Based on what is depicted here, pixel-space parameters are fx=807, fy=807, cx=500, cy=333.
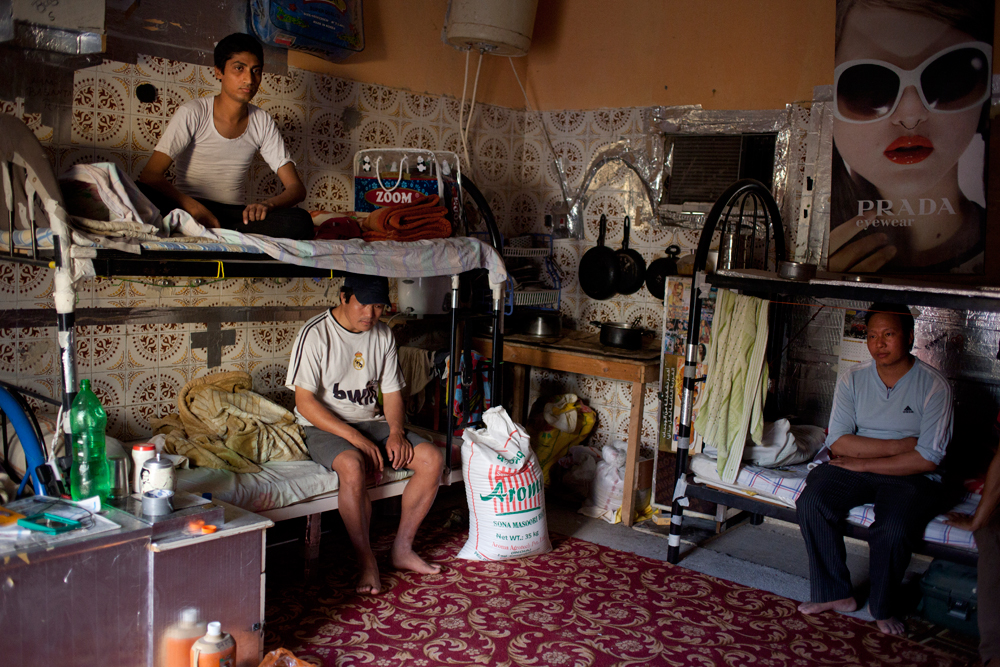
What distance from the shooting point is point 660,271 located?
4.73m

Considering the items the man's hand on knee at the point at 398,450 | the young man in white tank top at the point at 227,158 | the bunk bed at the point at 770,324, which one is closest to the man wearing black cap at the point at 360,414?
the man's hand on knee at the point at 398,450

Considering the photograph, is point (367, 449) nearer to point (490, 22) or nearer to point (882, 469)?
point (882, 469)

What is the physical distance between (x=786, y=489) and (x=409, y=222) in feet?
6.43

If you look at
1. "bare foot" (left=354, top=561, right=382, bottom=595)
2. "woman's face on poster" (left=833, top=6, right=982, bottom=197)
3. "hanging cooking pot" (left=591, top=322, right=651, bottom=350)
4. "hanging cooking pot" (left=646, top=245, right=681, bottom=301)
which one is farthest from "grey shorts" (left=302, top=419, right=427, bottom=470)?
"woman's face on poster" (left=833, top=6, right=982, bottom=197)

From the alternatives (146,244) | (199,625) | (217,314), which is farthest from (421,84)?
(199,625)

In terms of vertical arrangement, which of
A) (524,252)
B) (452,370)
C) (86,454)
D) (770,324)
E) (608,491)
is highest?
(524,252)

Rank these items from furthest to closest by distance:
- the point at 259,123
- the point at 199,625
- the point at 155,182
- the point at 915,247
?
the point at 915,247 < the point at 259,123 < the point at 155,182 < the point at 199,625

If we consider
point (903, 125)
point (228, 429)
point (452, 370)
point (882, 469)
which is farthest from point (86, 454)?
point (903, 125)

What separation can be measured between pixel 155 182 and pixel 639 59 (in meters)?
2.93

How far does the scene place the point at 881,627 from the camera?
3133mm

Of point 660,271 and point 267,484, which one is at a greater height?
point 660,271

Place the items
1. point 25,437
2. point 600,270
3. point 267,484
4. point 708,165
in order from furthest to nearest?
point 600,270 < point 708,165 < point 267,484 < point 25,437

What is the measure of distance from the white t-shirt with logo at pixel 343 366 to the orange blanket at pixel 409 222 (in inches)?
16.8

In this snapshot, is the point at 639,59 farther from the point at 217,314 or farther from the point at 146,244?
the point at 146,244
